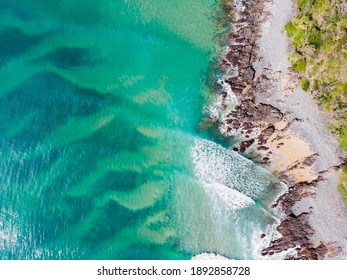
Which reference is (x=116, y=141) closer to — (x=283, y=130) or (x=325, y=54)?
(x=283, y=130)

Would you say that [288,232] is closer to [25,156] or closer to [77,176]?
[77,176]

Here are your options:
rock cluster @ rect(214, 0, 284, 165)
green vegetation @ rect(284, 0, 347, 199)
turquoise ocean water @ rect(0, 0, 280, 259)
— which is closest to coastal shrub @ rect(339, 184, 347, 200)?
green vegetation @ rect(284, 0, 347, 199)

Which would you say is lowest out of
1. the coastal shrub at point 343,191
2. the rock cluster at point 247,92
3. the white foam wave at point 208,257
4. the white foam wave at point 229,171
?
the white foam wave at point 208,257

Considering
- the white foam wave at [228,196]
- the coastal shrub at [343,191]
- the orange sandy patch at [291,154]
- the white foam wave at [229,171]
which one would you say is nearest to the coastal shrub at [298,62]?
the orange sandy patch at [291,154]

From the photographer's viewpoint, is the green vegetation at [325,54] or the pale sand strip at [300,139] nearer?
the green vegetation at [325,54]

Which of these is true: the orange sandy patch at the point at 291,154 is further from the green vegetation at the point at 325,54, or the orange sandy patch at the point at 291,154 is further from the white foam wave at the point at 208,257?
the white foam wave at the point at 208,257

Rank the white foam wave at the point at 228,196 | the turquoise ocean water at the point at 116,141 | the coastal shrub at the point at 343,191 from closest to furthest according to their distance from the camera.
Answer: the coastal shrub at the point at 343,191 → the turquoise ocean water at the point at 116,141 → the white foam wave at the point at 228,196

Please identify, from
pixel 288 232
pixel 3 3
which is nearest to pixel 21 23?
pixel 3 3
